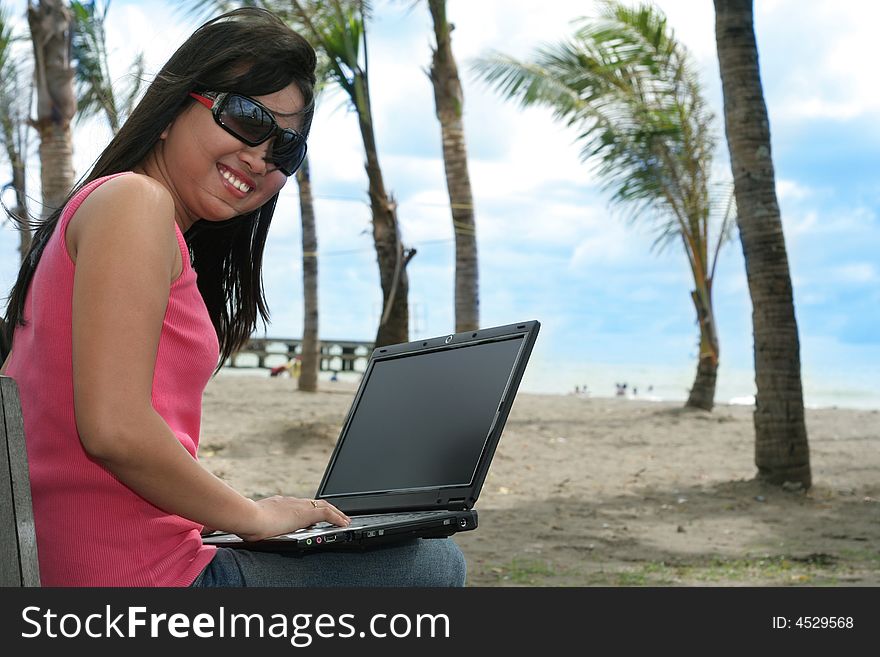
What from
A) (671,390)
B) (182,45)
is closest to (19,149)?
(182,45)

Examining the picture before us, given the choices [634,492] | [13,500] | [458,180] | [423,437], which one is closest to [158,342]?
[13,500]

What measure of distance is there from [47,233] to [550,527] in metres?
5.97

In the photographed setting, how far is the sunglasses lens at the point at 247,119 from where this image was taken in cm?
196

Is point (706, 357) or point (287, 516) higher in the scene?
point (706, 357)

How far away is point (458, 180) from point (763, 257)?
516 centimetres

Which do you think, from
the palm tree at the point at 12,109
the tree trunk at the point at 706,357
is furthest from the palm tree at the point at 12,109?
the tree trunk at the point at 706,357

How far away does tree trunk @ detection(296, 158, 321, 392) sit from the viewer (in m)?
16.0

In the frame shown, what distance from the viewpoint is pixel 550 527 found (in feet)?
24.4

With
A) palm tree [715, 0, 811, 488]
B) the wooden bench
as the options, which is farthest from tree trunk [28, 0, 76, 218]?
the wooden bench

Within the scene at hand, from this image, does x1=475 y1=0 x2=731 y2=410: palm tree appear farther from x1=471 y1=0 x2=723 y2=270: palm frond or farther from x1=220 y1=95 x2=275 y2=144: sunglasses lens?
x1=220 y1=95 x2=275 y2=144: sunglasses lens

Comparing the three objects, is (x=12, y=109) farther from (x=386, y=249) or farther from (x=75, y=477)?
(x=75, y=477)

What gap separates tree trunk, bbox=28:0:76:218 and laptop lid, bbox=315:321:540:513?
7.53 m

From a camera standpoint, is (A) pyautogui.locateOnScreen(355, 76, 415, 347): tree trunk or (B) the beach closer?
(B) the beach

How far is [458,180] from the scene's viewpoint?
12.6 metres
